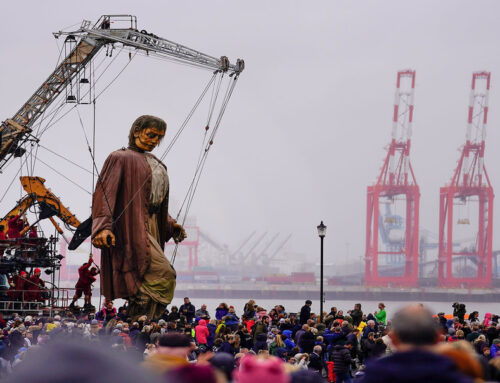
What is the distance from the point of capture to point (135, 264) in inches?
1001

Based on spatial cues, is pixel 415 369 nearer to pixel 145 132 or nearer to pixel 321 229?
pixel 145 132

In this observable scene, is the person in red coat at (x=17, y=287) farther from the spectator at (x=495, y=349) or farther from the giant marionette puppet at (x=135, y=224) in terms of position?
the spectator at (x=495, y=349)

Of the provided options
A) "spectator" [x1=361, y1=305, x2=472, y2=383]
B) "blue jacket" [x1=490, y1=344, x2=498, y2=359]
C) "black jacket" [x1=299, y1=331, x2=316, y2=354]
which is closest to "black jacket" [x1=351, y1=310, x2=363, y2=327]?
"black jacket" [x1=299, y1=331, x2=316, y2=354]

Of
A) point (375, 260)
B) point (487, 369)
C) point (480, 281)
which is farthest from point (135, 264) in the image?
point (480, 281)

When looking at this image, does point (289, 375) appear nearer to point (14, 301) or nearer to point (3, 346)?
point (3, 346)

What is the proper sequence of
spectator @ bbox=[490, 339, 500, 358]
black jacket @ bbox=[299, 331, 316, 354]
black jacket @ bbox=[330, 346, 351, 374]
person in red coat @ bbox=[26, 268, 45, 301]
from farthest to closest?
person in red coat @ bbox=[26, 268, 45, 301], black jacket @ bbox=[299, 331, 316, 354], black jacket @ bbox=[330, 346, 351, 374], spectator @ bbox=[490, 339, 500, 358]

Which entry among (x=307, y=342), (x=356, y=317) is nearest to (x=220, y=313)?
(x=356, y=317)

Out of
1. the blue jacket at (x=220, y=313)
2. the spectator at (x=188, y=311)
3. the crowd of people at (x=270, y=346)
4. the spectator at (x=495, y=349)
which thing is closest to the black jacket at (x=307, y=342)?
the crowd of people at (x=270, y=346)

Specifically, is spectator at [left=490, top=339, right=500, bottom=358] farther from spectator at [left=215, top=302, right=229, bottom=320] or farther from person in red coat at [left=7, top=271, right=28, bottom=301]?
person in red coat at [left=7, top=271, right=28, bottom=301]

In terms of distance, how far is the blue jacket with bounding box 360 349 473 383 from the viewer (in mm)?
4680

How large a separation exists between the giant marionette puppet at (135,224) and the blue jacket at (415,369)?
20543mm

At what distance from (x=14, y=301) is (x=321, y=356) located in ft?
42.5

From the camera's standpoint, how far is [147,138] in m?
25.7

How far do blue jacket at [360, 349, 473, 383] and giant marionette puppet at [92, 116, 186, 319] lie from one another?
20543mm
